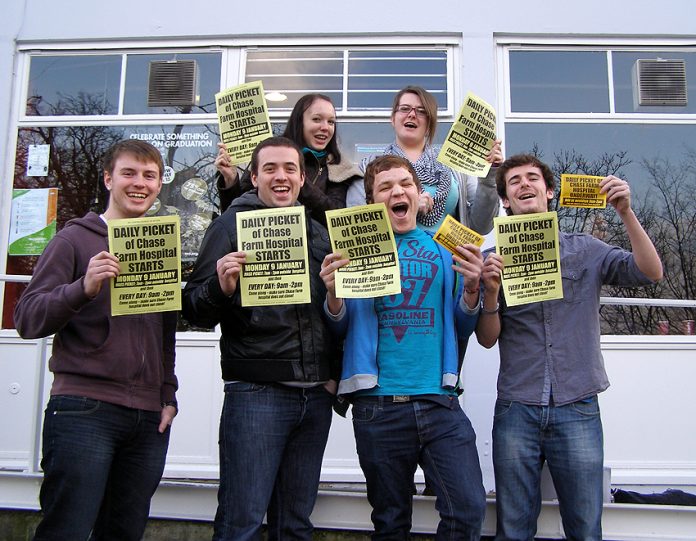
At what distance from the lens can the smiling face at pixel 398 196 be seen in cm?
256

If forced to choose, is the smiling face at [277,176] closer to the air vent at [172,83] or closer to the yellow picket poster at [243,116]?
the yellow picket poster at [243,116]

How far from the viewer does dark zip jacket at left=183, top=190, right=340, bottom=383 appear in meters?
2.37

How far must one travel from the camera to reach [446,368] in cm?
242

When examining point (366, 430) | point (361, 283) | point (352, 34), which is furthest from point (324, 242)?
point (352, 34)

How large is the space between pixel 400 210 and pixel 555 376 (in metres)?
0.90

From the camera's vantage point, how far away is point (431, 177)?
296 cm

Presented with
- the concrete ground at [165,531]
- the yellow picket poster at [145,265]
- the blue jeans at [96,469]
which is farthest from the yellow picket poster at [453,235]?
the concrete ground at [165,531]

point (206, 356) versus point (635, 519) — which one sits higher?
point (206, 356)

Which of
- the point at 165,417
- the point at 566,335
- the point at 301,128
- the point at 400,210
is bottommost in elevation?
the point at 165,417

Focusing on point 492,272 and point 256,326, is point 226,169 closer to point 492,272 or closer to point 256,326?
point 256,326

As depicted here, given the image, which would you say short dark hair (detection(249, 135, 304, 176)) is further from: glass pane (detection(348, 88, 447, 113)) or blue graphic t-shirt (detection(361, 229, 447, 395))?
glass pane (detection(348, 88, 447, 113))

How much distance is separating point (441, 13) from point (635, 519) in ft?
11.6

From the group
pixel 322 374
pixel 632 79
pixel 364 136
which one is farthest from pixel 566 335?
pixel 632 79

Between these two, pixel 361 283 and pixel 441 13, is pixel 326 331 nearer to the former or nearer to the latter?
pixel 361 283
